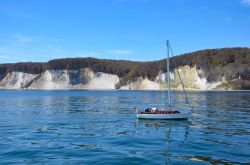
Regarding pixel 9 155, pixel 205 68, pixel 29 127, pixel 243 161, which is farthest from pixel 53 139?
pixel 205 68

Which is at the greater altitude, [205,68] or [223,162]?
[205,68]

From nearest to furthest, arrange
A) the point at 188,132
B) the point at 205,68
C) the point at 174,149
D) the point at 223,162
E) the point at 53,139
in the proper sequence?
1. the point at 223,162
2. the point at 174,149
3. the point at 53,139
4. the point at 188,132
5. the point at 205,68

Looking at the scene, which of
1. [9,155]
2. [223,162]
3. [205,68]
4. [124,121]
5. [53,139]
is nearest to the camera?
[223,162]

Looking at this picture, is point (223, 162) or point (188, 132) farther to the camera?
point (188, 132)

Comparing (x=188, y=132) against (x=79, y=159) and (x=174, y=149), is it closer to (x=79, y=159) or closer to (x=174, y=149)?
(x=174, y=149)

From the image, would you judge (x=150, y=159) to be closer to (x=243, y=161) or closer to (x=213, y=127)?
(x=243, y=161)

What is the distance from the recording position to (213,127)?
38.6m

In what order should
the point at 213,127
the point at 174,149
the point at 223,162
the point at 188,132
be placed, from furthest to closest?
the point at 213,127 < the point at 188,132 < the point at 174,149 < the point at 223,162

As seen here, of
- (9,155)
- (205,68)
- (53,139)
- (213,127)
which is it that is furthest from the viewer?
(205,68)

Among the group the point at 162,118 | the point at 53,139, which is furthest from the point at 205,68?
the point at 53,139

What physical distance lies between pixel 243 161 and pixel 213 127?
16750mm

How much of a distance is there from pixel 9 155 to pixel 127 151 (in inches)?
321

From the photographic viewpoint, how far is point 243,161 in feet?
72.3

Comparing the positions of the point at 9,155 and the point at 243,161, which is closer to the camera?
the point at 243,161
